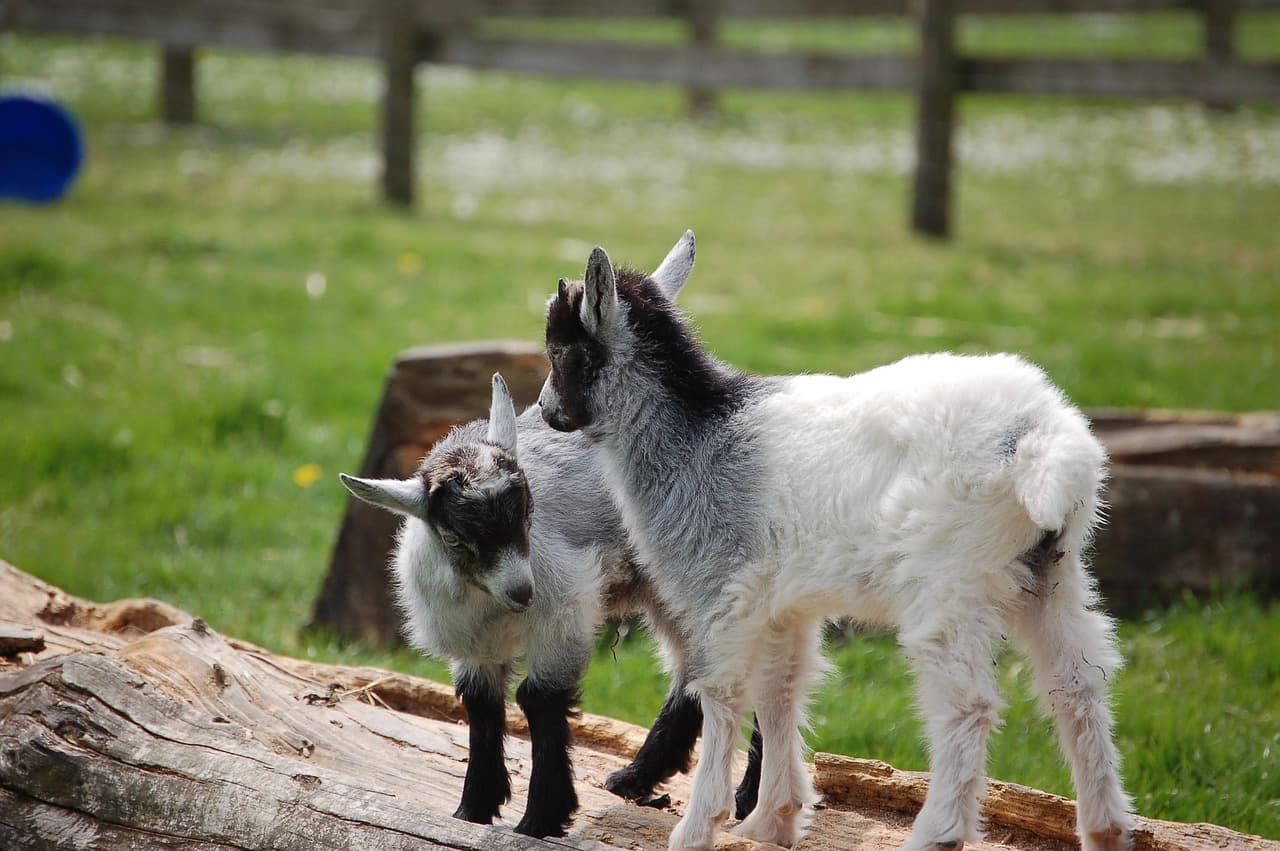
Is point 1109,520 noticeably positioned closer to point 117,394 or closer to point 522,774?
point 522,774

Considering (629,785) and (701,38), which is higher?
(701,38)

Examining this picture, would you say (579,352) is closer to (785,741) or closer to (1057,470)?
(785,741)

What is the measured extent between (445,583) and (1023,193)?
A: 45.2 ft

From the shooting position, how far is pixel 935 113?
13.3 meters

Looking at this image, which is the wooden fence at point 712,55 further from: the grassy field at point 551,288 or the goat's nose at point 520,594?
the goat's nose at point 520,594

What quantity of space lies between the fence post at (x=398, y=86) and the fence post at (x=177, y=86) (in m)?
5.58

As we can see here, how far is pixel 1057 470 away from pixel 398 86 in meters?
12.1

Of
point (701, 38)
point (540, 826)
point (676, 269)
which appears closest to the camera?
point (540, 826)

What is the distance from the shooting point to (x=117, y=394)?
8.69m

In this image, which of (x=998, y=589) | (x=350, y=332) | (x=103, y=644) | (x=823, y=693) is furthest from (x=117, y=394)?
(x=998, y=589)

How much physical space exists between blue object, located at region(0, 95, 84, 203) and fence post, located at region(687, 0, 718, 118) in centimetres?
632

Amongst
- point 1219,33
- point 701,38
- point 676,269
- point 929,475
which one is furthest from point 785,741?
point 701,38

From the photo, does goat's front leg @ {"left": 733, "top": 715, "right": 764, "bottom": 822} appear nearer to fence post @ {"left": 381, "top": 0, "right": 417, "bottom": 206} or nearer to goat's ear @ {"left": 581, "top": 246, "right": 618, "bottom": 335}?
goat's ear @ {"left": 581, "top": 246, "right": 618, "bottom": 335}

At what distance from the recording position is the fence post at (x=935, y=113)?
522 inches
